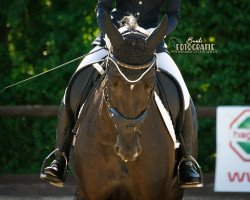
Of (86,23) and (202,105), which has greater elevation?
(86,23)

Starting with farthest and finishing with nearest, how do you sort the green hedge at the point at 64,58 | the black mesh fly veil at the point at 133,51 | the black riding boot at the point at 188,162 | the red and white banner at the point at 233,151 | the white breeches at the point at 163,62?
the green hedge at the point at 64,58 < the red and white banner at the point at 233,151 < the white breeches at the point at 163,62 < the black riding boot at the point at 188,162 < the black mesh fly veil at the point at 133,51

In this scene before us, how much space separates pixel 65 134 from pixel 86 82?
1.67 ft

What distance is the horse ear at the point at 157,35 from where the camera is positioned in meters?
6.03

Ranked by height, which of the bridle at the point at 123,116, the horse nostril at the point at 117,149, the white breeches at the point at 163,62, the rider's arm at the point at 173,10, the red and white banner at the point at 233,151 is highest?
the rider's arm at the point at 173,10

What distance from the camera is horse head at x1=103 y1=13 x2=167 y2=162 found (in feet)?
18.9

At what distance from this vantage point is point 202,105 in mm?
14617

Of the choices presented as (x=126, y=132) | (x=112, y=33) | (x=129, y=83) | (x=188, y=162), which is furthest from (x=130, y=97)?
(x=188, y=162)

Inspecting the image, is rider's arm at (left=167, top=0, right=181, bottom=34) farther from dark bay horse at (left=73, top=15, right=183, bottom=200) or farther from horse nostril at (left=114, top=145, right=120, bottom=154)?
horse nostril at (left=114, top=145, right=120, bottom=154)

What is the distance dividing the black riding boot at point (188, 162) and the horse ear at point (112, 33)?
1.43 meters

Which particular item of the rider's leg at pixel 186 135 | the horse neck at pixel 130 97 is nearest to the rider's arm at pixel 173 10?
the rider's leg at pixel 186 135

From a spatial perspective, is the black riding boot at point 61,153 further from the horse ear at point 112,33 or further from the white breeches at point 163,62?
the horse ear at point 112,33

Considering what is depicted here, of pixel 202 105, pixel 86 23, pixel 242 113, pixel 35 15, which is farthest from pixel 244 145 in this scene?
pixel 35 15

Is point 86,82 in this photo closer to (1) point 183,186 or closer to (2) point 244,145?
(1) point 183,186

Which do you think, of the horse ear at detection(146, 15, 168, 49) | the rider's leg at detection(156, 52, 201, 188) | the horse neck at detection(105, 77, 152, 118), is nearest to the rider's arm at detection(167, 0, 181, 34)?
the rider's leg at detection(156, 52, 201, 188)
